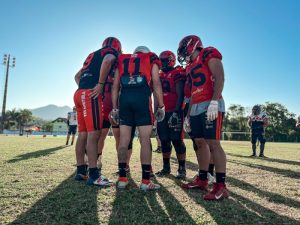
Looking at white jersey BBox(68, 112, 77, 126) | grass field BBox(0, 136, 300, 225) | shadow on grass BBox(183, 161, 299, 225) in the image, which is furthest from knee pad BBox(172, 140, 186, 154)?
Result: white jersey BBox(68, 112, 77, 126)

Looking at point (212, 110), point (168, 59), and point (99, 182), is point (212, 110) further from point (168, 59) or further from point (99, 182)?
point (168, 59)

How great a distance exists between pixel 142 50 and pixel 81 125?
1.86 m

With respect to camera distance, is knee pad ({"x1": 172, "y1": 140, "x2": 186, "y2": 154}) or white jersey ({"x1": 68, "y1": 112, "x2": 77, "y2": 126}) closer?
knee pad ({"x1": 172, "y1": 140, "x2": 186, "y2": 154})

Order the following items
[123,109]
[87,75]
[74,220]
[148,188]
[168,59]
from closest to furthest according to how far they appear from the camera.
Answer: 1. [74,220]
2. [148,188]
3. [123,109]
4. [87,75]
5. [168,59]

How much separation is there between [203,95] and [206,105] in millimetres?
187

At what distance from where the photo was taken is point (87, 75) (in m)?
4.79

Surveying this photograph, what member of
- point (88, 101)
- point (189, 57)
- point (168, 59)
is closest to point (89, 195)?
point (88, 101)

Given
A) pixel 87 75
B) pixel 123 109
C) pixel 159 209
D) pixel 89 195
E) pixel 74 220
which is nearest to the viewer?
pixel 74 220

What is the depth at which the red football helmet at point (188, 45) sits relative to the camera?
4.57 m

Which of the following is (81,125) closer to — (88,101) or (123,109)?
(88,101)

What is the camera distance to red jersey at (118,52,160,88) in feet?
14.5

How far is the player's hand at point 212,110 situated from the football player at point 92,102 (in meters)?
1.95

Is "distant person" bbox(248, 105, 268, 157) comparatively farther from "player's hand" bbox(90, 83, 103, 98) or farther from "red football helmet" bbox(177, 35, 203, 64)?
"player's hand" bbox(90, 83, 103, 98)

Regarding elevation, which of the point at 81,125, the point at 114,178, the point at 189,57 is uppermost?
the point at 189,57
